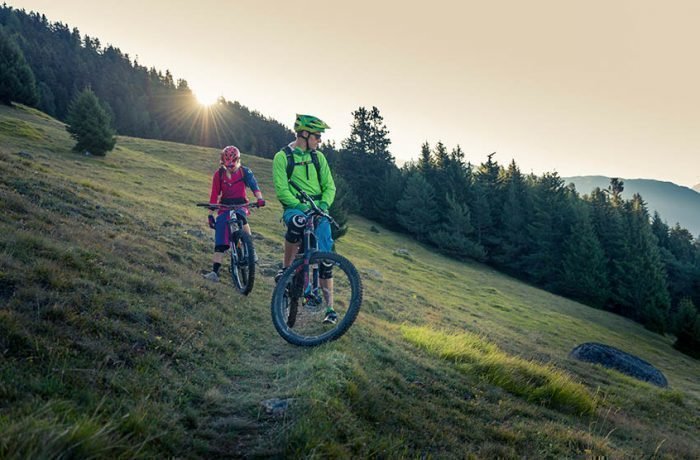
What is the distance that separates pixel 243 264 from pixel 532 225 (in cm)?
6189

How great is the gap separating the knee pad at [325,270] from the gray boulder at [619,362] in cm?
1547

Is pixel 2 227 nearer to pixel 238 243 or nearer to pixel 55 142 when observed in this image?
pixel 238 243

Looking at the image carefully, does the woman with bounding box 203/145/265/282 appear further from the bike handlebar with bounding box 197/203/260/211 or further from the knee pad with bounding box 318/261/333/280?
the knee pad with bounding box 318/261/333/280

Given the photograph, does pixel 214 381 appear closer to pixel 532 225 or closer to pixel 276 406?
pixel 276 406

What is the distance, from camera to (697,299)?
56188 mm

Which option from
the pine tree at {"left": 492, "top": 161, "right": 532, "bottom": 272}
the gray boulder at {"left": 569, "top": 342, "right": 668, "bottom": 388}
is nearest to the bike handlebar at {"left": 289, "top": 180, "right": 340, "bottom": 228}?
the gray boulder at {"left": 569, "top": 342, "right": 668, "bottom": 388}

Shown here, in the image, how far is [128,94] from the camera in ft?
381

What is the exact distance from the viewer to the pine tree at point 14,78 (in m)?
57.1

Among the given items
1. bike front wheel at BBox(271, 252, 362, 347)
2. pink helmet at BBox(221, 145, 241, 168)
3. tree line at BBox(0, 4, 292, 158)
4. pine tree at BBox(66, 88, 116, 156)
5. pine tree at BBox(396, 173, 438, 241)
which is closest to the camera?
bike front wheel at BBox(271, 252, 362, 347)

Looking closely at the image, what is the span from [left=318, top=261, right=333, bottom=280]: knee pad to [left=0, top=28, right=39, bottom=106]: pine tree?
7033 cm

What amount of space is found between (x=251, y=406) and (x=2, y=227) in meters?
6.26

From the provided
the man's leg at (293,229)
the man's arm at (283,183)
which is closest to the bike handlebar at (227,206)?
the man's leg at (293,229)

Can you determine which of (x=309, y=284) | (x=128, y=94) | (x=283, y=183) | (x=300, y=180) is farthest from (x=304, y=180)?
(x=128, y=94)

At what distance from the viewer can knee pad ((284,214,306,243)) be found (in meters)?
6.69
